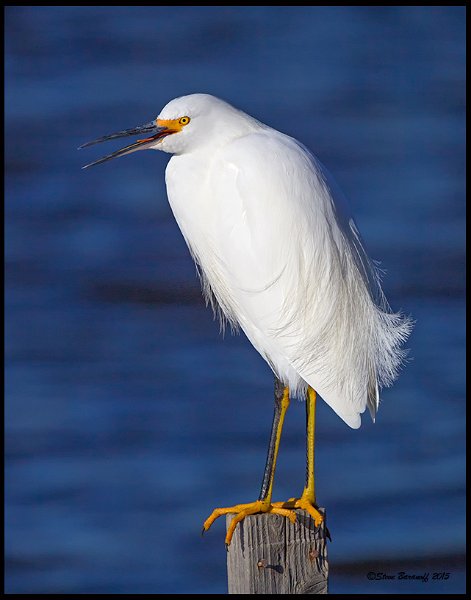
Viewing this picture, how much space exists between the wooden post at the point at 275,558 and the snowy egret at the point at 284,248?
23 cm

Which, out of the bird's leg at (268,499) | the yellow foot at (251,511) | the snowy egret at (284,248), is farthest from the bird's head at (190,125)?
the yellow foot at (251,511)

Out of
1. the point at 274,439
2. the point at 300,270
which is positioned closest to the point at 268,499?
the point at 274,439

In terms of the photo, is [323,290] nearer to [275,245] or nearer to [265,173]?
[275,245]

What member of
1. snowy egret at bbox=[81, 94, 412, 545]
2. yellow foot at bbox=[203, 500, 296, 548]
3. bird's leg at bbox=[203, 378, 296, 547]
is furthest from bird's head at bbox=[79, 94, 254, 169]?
yellow foot at bbox=[203, 500, 296, 548]

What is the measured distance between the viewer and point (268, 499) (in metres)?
2.54

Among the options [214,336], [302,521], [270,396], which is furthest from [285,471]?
[302,521]

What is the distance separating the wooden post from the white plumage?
0.40m

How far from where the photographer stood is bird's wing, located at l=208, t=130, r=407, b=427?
2598mm

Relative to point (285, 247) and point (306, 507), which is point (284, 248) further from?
point (306, 507)

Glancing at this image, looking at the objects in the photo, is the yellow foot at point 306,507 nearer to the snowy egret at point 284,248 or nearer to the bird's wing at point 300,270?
the snowy egret at point 284,248

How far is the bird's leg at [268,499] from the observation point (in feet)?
7.74

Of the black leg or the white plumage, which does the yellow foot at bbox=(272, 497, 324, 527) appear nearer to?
the black leg

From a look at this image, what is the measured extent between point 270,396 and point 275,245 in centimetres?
302

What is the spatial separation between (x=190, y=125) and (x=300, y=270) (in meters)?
0.45
